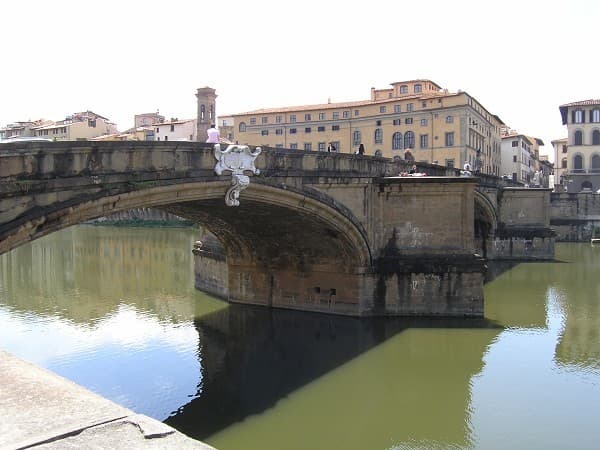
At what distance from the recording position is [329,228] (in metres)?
15.5

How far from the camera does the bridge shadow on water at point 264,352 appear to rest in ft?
34.9

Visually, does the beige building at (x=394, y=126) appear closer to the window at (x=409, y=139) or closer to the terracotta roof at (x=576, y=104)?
the window at (x=409, y=139)

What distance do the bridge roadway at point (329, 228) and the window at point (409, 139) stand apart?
29.9 metres

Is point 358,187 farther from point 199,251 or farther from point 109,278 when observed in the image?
point 109,278

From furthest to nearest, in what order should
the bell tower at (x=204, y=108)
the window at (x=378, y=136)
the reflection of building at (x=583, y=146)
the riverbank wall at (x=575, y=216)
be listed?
the reflection of building at (x=583, y=146) → the window at (x=378, y=136) → the riverbank wall at (x=575, y=216) → the bell tower at (x=204, y=108)

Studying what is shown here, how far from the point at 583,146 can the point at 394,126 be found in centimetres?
1642

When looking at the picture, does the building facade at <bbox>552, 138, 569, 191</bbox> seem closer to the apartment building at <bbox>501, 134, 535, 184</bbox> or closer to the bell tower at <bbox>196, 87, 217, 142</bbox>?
the apartment building at <bbox>501, 134, 535, 184</bbox>

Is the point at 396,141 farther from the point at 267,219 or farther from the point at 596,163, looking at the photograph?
the point at 267,219

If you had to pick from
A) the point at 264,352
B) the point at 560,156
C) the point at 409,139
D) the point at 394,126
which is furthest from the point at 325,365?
the point at 560,156

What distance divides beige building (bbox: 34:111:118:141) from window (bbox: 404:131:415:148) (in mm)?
29407

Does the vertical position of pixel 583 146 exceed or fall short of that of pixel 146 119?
it falls short

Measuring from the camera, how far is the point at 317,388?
11.7 meters

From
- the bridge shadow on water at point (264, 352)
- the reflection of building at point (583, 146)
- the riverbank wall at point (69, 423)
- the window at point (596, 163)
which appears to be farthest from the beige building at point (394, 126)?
the riverbank wall at point (69, 423)

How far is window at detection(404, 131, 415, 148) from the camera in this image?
4984 cm
